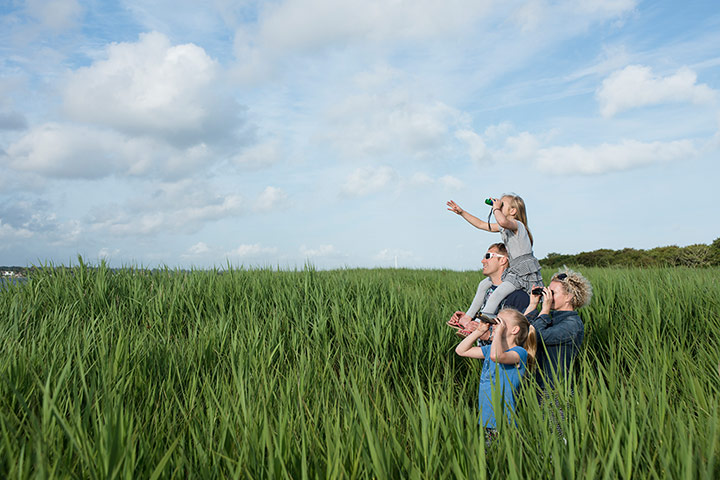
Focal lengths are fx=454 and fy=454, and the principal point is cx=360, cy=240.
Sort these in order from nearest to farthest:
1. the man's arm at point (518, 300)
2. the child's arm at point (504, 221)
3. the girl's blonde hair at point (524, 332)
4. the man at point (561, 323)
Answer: the girl's blonde hair at point (524, 332) → the man at point (561, 323) → the man's arm at point (518, 300) → the child's arm at point (504, 221)

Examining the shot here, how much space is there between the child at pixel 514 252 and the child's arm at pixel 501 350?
1597mm

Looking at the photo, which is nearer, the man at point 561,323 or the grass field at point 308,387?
the grass field at point 308,387

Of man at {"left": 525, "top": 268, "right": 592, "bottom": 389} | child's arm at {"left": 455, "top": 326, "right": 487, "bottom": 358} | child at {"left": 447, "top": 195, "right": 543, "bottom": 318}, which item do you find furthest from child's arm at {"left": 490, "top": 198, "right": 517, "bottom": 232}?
child's arm at {"left": 455, "top": 326, "right": 487, "bottom": 358}

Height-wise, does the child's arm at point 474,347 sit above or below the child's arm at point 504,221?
below

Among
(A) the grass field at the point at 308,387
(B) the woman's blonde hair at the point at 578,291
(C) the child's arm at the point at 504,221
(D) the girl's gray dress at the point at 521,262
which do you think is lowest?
(A) the grass field at the point at 308,387

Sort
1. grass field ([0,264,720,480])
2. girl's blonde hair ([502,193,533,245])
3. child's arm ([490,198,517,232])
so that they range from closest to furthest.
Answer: grass field ([0,264,720,480]) → child's arm ([490,198,517,232]) → girl's blonde hair ([502,193,533,245])

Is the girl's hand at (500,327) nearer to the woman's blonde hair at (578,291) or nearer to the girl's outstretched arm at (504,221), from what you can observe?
the woman's blonde hair at (578,291)

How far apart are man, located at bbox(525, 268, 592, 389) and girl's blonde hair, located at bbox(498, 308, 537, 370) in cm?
10

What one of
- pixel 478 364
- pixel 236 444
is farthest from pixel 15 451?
pixel 478 364

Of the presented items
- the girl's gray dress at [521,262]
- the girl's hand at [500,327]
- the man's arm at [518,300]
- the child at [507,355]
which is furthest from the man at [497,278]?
the girl's hand at [500,327]

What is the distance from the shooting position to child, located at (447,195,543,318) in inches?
185

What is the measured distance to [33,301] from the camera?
5891 millimetres

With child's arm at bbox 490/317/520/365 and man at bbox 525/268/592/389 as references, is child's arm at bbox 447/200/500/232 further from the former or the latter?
child's arm at bbox 490/317/520/365

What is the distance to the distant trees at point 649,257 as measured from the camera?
682 inches
